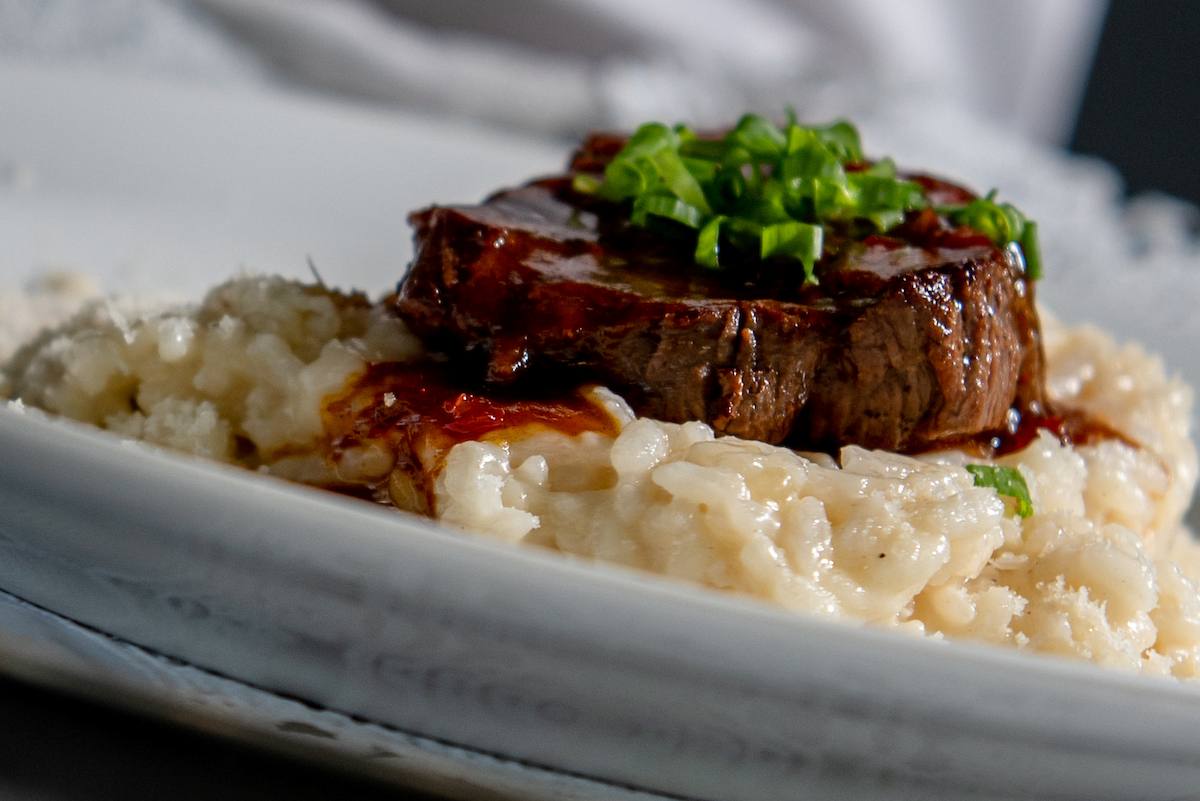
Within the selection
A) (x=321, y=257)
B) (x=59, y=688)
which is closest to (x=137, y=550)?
(x=59, y=688)

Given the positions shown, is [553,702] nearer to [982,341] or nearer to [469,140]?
[982,341]

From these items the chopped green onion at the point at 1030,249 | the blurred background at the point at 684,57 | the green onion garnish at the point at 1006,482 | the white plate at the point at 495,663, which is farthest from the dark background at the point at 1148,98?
the white plate at the point at 495,663

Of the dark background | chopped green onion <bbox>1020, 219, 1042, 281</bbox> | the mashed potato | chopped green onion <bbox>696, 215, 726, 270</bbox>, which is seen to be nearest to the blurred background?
the dark background

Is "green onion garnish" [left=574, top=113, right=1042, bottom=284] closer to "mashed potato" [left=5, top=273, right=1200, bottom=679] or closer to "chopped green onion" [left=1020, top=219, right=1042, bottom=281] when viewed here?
"chopped green onion" [left=1020, top=219, right=1042, bottom=281]

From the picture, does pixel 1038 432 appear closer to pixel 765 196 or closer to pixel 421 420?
pixel 765 196

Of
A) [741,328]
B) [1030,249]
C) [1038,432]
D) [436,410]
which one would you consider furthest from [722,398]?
[1030,249]

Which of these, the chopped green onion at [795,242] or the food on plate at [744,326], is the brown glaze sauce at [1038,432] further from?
the chopped green onion at [795,242]

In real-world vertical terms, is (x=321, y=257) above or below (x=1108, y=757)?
below
